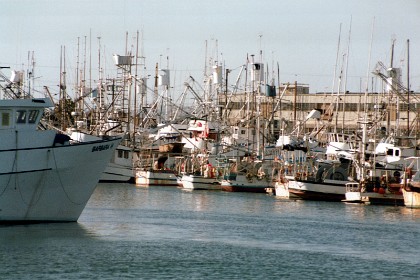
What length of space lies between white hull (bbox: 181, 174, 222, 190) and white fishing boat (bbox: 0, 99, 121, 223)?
44218mm

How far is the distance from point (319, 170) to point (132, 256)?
40705mm

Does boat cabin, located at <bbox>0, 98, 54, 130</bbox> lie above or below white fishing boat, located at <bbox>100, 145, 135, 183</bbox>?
above

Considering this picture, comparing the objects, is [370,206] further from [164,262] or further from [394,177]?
[164,262]

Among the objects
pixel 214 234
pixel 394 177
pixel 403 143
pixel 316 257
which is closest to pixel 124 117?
pixel 403 143

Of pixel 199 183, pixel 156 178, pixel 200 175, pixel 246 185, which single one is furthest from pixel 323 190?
pixel 156 178

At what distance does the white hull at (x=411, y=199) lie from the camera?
2982 inches

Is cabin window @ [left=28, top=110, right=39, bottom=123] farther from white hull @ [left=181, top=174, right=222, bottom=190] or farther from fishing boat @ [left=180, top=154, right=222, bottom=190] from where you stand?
white hull @ [left=181, top=174, right=222, bottom=190]

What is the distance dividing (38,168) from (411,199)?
100 ft

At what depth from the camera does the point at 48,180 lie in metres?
54.1

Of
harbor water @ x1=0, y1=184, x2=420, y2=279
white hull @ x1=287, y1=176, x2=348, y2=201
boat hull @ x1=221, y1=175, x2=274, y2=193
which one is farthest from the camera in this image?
boat hull @ x1=221, y1=175, x2=274, y2=193

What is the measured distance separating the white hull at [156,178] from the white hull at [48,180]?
165 feet

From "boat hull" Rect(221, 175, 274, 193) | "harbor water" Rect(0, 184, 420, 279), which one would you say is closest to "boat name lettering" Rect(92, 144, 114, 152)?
"harbor water" Rect(0, 184, 420, 279)

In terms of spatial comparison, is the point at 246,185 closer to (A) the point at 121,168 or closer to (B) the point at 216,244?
(A) the point at 121,168

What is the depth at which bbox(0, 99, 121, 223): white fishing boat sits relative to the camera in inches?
2066
